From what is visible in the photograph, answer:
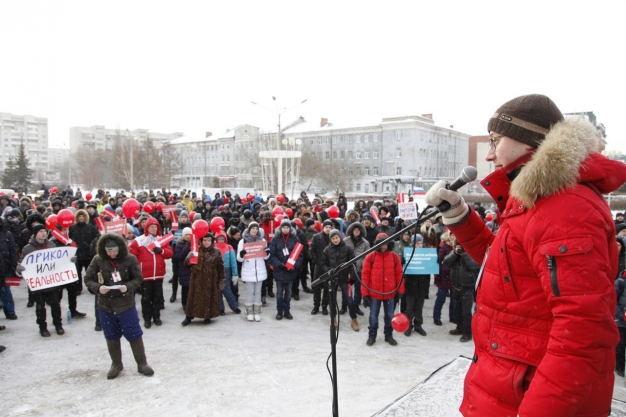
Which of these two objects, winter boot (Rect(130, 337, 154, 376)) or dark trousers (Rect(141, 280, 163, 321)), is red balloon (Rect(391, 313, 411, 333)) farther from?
dark trousers (Rect(141, 280, 163, 321))

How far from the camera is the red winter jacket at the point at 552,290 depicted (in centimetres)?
132

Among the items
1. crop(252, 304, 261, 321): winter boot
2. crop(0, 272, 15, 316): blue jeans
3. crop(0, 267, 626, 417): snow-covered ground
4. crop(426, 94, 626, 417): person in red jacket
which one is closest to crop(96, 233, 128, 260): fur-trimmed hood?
crop(0, 267, 626, 417): snow-covered ground

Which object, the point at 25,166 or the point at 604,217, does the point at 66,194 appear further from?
the point at 25,166

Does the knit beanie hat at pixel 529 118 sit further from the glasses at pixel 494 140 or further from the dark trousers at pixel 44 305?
the dark trousers at pixel 44 305

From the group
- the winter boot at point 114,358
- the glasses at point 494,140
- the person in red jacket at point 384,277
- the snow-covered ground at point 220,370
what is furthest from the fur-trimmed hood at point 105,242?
the glasses at point 494,140

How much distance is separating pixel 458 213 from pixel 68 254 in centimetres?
744

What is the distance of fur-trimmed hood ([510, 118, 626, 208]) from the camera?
4.73 ft

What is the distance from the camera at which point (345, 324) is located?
825 cm

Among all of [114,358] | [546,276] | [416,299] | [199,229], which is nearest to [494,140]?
[546,276]

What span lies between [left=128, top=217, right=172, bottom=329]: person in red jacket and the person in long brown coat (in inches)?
20.3

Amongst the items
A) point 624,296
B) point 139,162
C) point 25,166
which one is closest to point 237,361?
point 624,296

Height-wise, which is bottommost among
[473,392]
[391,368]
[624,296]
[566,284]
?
[391,368]

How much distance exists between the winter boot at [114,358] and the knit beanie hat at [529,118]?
5.75 metres

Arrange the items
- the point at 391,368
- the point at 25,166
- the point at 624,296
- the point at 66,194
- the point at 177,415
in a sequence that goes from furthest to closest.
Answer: the point at 25,166 → the point at 66,194 → the point at 391,368 → the point at 624,296 → the point at 177,415
